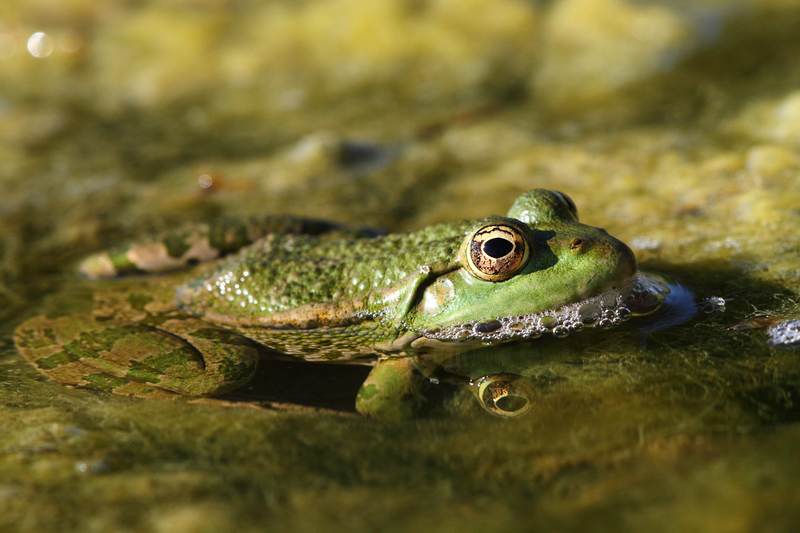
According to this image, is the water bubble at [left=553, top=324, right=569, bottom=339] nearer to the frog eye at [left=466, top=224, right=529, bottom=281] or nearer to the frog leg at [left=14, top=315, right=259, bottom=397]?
the frog eye at [left=466, top=224, right=529, bottom=281]

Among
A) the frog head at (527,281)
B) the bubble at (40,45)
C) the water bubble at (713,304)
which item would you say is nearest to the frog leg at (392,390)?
the frog head at (527,281)

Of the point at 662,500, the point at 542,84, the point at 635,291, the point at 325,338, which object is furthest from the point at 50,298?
the point at 542,84

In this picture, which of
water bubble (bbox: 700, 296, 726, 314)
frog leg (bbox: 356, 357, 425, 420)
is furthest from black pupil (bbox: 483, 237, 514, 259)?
water bubble (bbox: 700, 296, 726, 314)

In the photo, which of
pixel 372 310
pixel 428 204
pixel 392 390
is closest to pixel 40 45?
pixel 428 204

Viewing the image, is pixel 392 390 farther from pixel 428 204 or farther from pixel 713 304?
pixel 428 204

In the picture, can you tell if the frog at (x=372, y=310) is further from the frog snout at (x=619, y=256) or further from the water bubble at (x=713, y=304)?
the water bubble at (x=713, y=304)

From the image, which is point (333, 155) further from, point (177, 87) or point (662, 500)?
point (662, 500)
